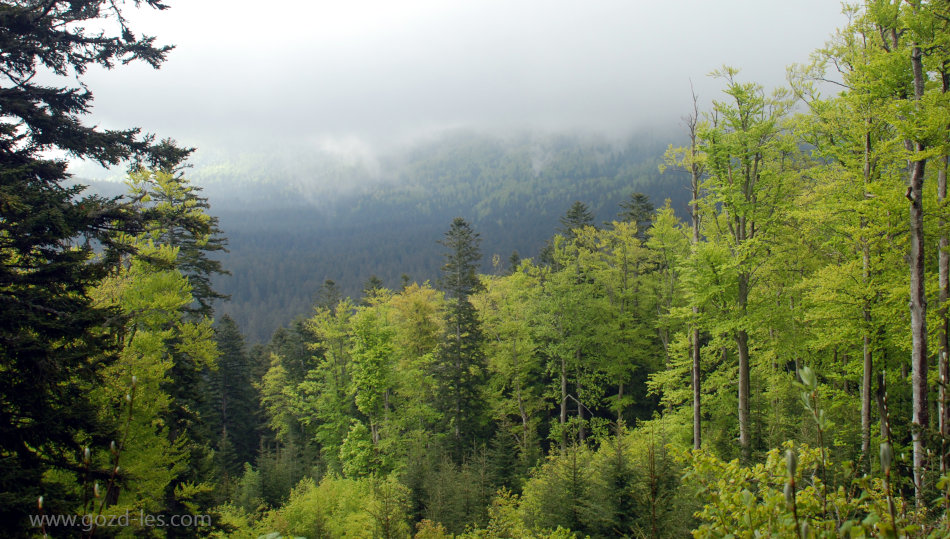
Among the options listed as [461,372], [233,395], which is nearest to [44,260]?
[461,372]

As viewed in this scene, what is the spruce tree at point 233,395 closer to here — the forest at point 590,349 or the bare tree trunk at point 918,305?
the forest at point 590,349

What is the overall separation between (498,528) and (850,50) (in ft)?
51.8

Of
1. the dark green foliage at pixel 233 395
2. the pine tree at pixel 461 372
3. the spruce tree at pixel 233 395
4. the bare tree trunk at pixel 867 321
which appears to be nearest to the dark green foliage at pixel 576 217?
the pine tree at pixel 461 372

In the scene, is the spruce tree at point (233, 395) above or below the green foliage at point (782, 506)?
below

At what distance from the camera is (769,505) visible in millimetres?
3086

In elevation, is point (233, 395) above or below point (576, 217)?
below

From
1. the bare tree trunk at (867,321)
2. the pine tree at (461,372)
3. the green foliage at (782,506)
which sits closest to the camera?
the green foliage at (782,506)

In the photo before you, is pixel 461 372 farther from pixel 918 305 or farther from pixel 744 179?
pixel 918 305

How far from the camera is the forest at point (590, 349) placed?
19.7 feet

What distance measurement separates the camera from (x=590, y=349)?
2653 cm

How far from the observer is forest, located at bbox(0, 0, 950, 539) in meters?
6.02

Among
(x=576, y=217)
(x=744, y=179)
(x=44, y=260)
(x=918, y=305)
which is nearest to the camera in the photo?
(x=44, y=260)

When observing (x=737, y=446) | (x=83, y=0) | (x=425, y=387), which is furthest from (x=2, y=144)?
(x=425, y=387)

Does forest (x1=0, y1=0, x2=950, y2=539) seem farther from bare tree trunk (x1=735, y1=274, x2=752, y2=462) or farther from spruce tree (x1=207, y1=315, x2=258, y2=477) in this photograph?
spruce tree (x1=207, y1=315, x2=258, y2=477)
